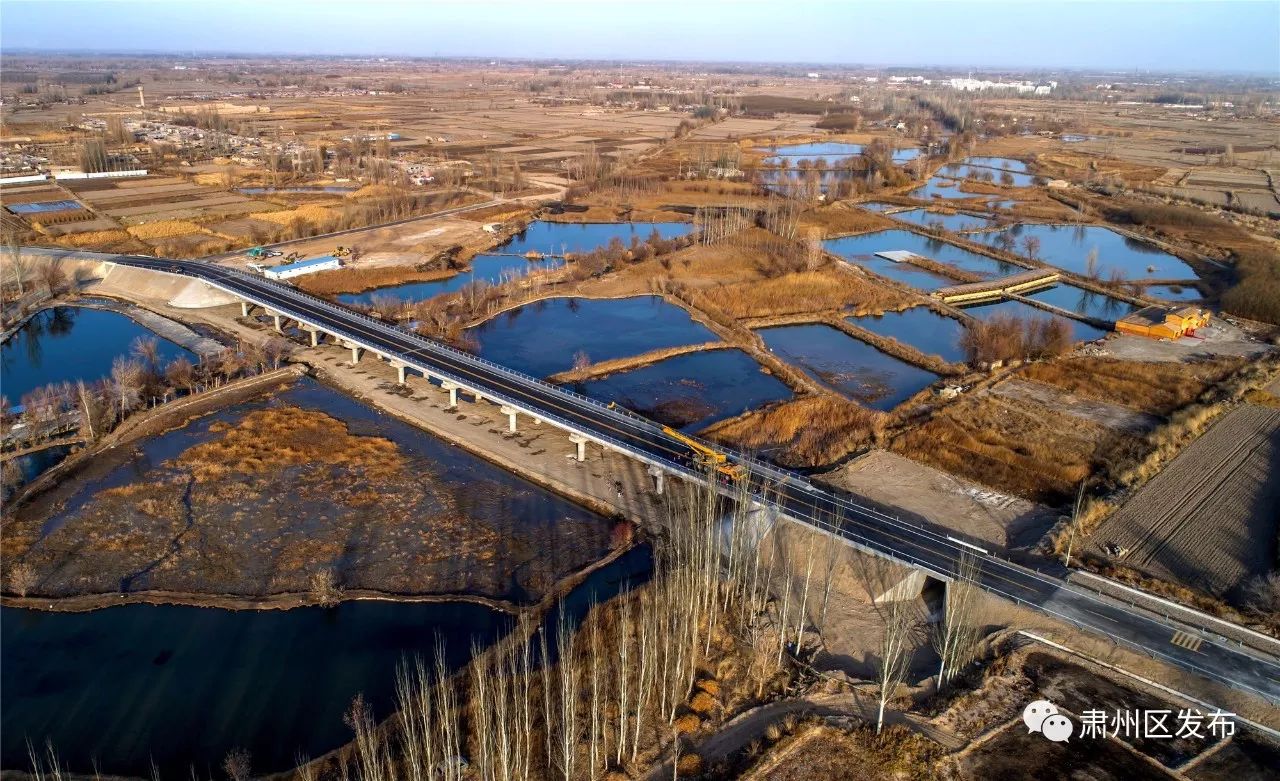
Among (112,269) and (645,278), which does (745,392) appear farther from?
(112,269)

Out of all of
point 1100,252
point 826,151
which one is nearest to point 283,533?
point 1100,252

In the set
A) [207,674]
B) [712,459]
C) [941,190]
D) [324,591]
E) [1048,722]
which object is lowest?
[207,674]

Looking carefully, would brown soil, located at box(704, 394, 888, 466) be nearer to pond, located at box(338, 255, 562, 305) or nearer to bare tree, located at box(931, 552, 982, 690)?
bare tree, located at box(931, 552, 982, 690)

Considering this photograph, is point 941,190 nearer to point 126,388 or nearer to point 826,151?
point 826,151

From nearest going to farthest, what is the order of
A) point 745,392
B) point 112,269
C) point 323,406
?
point 323,406
point 745,392
point 112,269

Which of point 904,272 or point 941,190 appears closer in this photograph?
point 904,272

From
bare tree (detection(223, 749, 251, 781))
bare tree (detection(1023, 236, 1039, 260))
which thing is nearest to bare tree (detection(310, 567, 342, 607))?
bare tree (detection(223, 749, 251, 781))

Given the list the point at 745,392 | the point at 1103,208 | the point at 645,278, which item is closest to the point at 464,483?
the point at 745,392
